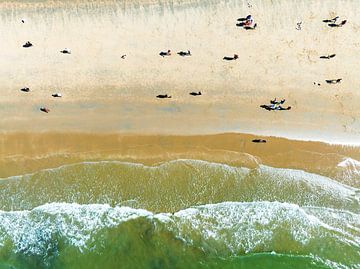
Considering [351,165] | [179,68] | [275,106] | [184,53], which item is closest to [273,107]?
[275,106]

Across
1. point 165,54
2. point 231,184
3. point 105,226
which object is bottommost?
point 105,226

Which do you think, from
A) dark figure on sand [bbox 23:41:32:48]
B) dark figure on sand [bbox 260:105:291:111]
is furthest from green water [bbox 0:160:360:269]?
dark figure on sand [bbox 23:41:32:48]

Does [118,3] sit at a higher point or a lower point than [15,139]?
higher

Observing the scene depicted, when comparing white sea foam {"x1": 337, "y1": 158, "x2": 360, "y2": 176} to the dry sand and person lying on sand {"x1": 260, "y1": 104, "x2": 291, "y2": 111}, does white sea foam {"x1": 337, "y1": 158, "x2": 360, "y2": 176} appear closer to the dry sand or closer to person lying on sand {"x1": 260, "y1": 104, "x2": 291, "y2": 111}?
the dry sand

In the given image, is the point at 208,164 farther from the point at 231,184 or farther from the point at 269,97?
the point at 269,97

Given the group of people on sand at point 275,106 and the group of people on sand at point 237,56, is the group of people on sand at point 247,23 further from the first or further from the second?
the group of people on sand at point 275,106

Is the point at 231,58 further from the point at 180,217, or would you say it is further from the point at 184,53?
the point at 180,217

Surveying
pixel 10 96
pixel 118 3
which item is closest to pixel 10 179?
Answer: pixel 10 96
